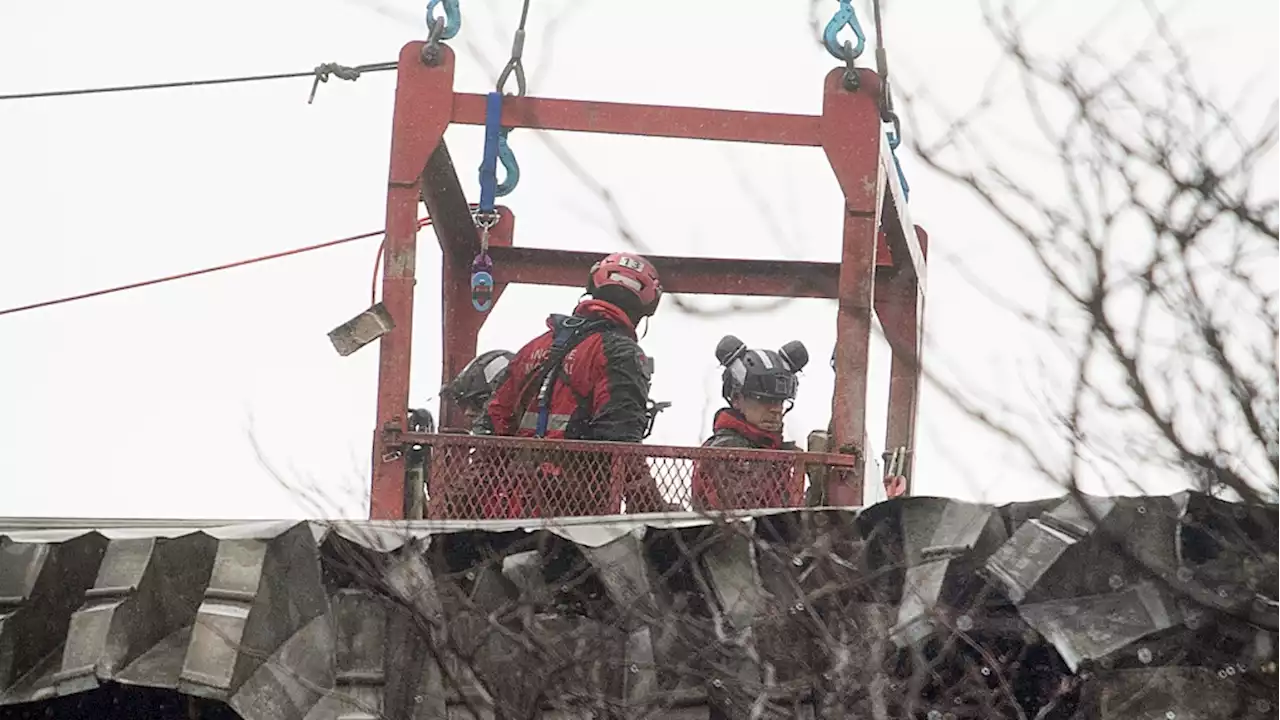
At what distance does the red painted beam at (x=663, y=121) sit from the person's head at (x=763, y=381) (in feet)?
3.35

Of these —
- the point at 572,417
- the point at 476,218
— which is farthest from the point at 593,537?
the point at 476,218

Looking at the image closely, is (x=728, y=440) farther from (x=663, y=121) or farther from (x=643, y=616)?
(x=643, y=616)

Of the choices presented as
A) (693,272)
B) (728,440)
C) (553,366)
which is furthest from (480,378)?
(693,272)

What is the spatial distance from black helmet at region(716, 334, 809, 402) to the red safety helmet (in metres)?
0.48

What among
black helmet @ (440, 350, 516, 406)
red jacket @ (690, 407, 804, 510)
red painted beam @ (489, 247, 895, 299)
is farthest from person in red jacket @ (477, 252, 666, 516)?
red painted beam @ (489, 247, 895, 299)

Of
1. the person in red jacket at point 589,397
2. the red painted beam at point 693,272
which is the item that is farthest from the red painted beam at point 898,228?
the person in red jacket at point 589,397

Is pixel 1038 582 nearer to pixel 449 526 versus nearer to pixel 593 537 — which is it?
pixel 593 537

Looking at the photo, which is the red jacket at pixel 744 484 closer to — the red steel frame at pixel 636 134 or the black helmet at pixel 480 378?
the red steel frame at pixel 636 134

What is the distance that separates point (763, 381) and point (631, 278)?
30.9 inches

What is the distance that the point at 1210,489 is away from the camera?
5402 mm

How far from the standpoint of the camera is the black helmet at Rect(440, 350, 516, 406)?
35.6 feet

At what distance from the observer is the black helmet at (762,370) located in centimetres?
1052

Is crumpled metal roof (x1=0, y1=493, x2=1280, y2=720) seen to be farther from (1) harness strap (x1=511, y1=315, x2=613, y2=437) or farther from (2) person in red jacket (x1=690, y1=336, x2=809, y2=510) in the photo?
(2) person in red jacket (x1=690, y1=336, x2=809, y2=510)

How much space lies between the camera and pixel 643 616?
7305 millimetres
